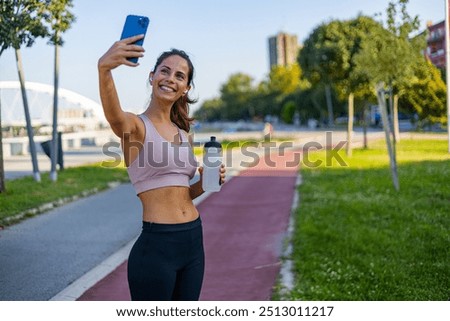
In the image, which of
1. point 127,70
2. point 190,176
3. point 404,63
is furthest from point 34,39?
point 404,63

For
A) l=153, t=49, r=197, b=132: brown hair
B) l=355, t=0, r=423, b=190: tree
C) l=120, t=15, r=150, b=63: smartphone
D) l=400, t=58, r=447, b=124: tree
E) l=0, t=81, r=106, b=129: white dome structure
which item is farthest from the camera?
l=355, t=0, r=423, b=190: tree

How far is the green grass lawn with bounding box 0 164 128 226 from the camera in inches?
144

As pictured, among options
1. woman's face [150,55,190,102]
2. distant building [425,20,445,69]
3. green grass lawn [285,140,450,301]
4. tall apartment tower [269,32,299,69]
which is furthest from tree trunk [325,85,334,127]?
woman's face [150,55,190,102]

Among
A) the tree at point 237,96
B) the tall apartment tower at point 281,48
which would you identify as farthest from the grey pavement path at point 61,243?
the tall apartment tower at point 281,48

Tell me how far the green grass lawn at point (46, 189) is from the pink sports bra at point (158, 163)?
5.87 feet

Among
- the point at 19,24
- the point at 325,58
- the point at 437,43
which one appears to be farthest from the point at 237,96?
the point at 325,58

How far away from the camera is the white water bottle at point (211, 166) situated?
2219 millimetres

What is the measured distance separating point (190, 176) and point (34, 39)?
69.7 inches

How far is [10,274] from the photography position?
338 centimetres

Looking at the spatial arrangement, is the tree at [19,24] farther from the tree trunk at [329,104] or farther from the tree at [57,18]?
the tree trunk at [329,104]

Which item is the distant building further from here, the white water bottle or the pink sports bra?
the pink sports bra

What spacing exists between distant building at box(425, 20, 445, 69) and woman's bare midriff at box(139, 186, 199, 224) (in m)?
2.41
